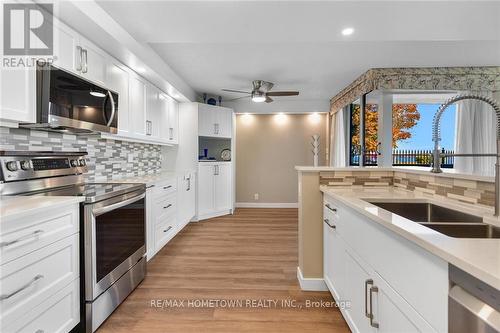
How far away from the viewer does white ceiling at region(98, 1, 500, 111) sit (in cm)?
208

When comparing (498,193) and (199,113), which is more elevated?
(199,113)

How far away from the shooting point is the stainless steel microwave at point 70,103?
169 cm

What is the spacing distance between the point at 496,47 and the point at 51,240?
4.87m

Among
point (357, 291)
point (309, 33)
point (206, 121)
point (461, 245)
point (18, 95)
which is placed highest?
point (309, 33)

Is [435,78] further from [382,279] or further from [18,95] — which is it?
[18,95]

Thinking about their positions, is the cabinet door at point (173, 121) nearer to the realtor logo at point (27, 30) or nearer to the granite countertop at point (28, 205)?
the realtor logo at point (27, 30)

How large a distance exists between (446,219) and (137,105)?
307 cm

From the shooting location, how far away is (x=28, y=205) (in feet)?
4.39

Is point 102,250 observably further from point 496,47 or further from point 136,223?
point 496,47

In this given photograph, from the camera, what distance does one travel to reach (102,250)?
5.94ft

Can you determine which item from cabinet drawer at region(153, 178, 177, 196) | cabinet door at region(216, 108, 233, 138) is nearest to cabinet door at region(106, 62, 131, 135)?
cabinet drawer at region(153, 178, 177, 196)

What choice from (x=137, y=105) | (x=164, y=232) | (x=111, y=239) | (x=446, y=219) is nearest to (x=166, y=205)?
(x=164, y=232)

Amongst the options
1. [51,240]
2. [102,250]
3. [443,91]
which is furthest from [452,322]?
[443,91]

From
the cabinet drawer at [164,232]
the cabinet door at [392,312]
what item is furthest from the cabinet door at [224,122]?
the cabinet door at [392,312]
